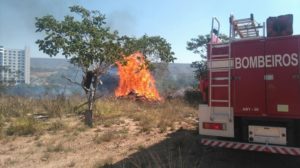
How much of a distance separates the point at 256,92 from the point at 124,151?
13.8ft

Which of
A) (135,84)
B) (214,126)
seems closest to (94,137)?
(214,126)

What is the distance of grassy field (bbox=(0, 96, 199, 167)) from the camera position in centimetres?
1006

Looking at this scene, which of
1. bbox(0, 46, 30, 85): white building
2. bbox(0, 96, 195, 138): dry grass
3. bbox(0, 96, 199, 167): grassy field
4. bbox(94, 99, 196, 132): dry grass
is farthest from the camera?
bbox(0, 46, 30, 85): white building

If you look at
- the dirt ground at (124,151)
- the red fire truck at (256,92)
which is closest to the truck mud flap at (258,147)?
the red fire truck at (256,92)

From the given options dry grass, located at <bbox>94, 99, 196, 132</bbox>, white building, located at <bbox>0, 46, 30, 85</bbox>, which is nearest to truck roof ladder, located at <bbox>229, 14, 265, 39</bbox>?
dry grass, located at <bbox>94, 99, 196, 132</bbox>

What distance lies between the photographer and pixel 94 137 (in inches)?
508

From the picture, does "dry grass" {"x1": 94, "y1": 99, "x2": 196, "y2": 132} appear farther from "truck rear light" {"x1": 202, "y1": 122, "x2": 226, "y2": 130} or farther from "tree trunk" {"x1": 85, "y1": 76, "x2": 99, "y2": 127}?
"truck rear light" {"x1": 202, "y1": 122, "x2": 226, "y2": 130}

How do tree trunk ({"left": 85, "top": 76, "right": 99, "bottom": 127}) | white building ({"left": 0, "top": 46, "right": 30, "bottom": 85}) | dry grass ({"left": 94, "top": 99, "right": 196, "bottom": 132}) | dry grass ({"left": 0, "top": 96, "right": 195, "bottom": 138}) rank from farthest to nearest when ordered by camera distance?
1. white building ({"left": 0, "top": 46, "right": 30, "bottom": 85})
2. tree trunk ({"left": 85, "top": 76, "right": 99, "bottom": 127})
3. dry grass ({"left": 94, "top": 99, "right": 196, "bottom": 132})
4. dry grass ({"left": 0, "top": 96, "right": 195, "bottom": 138})

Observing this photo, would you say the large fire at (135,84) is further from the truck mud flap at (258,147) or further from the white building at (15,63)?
the truck mud flap at (258,147)

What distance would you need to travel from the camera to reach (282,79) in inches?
309

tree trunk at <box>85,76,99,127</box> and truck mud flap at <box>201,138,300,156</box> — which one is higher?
tree trunk at <box>85,76,99,127</box>

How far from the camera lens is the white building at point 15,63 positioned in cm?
3612

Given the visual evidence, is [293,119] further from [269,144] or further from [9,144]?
[9,144]

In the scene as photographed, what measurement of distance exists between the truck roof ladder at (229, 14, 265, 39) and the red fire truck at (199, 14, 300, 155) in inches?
10.9
